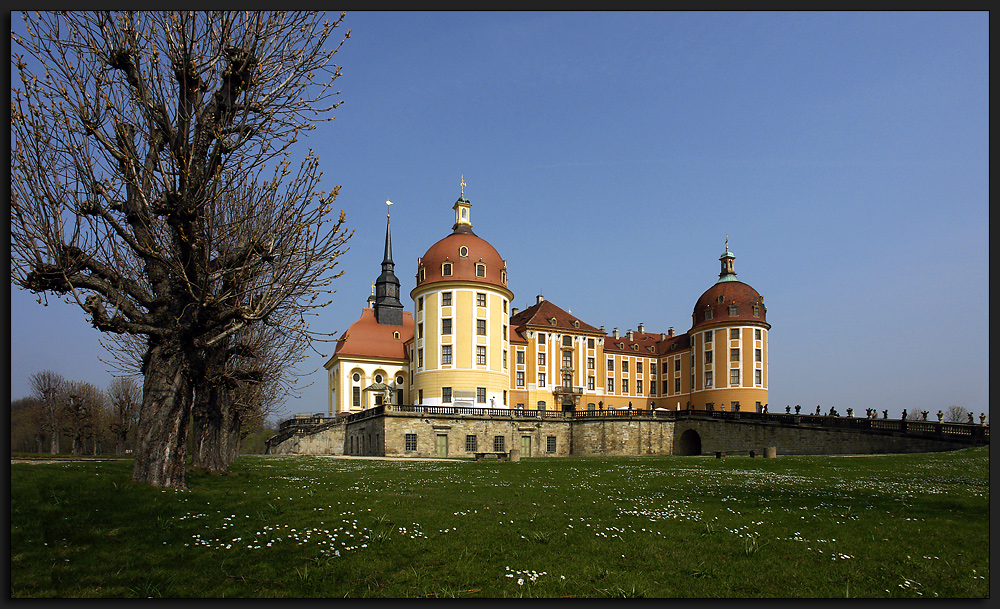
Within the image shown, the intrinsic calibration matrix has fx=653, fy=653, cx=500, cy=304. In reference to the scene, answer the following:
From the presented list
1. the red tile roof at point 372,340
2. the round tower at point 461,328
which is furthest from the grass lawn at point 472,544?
the red tile roof at point 372,340

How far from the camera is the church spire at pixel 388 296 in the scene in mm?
86000

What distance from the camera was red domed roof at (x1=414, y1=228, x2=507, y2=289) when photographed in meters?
65.3

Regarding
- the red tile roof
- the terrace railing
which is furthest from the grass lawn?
the red tile roof

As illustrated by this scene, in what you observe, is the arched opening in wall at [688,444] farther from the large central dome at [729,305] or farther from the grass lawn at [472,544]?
the grass lawn at [472,544]

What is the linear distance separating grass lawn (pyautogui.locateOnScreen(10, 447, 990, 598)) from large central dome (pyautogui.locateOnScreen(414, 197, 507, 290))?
49492 mm

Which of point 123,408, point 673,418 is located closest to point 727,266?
point 673,418

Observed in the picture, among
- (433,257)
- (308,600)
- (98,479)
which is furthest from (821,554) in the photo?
(433,257)

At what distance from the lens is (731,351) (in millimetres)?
73875

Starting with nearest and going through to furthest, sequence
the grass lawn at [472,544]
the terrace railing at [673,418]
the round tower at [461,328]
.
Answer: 1. the grass lawn at [472,544]
2. the terrace railing at [673,418]
3. the round tower at [461,328]

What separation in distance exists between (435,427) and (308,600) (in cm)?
5054

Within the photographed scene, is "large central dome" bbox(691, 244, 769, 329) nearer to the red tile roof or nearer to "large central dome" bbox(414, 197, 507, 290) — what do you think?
"large central dome" bbox(414, 197, 507, 290)

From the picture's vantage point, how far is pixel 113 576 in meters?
7.98

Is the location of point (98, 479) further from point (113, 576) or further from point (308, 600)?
point (308, 600)

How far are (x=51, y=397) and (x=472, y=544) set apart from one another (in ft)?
197
